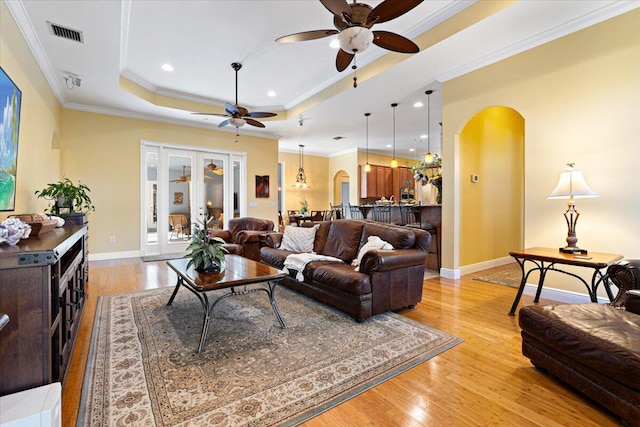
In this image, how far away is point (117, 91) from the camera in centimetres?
496

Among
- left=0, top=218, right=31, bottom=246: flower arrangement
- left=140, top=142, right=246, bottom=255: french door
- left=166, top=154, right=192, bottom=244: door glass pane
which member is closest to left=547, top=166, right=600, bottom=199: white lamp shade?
left=0, top=218, right=31, bottom=246: flower arrangement

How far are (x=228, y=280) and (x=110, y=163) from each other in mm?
5222

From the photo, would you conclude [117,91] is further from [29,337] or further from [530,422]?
[530,422]

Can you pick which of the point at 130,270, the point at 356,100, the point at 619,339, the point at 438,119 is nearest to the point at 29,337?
the point at 619,339

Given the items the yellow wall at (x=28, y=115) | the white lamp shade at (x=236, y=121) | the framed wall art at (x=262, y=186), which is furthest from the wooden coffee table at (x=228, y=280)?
the framed wall art at (x=262, y=186)

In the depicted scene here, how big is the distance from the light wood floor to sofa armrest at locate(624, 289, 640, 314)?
0.74m

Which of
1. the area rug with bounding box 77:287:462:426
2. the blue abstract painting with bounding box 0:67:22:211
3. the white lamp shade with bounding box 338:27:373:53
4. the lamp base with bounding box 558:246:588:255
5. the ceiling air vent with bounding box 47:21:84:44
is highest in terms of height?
the ceiling air vent with bounding box 47:21:84:44

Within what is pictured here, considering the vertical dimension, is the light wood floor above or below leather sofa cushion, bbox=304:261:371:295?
below

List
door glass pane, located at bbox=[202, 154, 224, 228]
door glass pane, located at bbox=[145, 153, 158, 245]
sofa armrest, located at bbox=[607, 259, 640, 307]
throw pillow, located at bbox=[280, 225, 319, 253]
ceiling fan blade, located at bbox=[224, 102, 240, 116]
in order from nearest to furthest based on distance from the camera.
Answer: sofa armrest, located at bbox=[607, 259, 640, 307], throw pillow, located at bbox=[280, 225, 319, 253], ceiling fan blade, located at bbox=[224, 102, 240, 116], door glass pane, located at bbox=[145, 153, 158, 245], door glass pane, located at bbox=[202, 154, 224, 228]

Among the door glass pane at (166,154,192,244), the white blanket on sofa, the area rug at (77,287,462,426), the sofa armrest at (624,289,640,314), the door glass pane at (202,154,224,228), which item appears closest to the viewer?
the area rug at (77,287,462,426)

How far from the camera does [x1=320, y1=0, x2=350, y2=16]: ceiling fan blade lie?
2.28 m

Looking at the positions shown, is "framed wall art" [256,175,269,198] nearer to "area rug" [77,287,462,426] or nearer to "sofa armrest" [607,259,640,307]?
"area rug" [77,287,462,426]

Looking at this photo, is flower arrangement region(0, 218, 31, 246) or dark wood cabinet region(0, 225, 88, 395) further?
flower arrangement region(0, 218, 31, 246)

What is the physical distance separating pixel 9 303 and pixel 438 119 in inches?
295
